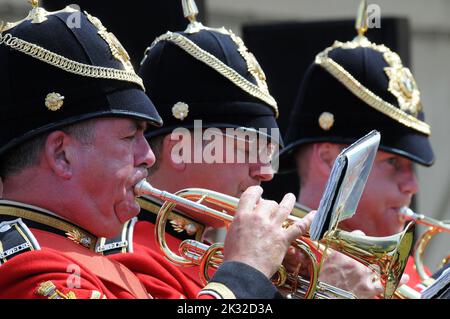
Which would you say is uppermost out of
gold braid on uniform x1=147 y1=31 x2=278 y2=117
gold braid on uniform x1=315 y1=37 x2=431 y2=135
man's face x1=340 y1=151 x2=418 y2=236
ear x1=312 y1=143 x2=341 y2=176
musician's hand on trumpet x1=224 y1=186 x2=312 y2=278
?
gold braid on uniform x1=147 y1=31 x2=278 y2=117

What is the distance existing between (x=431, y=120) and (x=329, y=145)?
4.84 metres

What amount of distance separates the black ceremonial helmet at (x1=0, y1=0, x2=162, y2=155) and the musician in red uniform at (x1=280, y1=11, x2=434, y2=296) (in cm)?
201

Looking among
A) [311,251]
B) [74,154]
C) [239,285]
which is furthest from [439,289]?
[74,154]

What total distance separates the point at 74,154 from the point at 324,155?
2.29 meters

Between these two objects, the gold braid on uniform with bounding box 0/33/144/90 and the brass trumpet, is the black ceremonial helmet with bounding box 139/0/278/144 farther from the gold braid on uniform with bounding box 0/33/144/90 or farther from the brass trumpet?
the gold braid on uniform with bounding box 0/33/144/90

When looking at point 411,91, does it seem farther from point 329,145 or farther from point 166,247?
point 166,247

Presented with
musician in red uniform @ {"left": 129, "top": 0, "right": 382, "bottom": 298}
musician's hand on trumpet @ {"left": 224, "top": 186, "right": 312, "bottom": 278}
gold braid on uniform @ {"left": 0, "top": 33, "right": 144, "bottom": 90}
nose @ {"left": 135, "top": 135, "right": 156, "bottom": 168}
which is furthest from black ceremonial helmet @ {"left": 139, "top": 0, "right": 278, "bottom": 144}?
musician's hand on trumpet @ {"left": 224, "top": 186, "right": 312, "bottom": 278}

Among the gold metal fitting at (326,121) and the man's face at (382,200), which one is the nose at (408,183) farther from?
the gold metal fitting at (326,121)

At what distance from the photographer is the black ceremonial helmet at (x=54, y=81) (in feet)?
13.8

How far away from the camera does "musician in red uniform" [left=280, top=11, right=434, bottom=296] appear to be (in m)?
6.14

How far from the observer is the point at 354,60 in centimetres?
625

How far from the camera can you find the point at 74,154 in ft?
13.8

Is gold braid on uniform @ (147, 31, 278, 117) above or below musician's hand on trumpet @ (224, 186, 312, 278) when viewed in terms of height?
above

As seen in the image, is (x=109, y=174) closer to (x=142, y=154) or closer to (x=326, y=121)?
(x=142, y=154)
